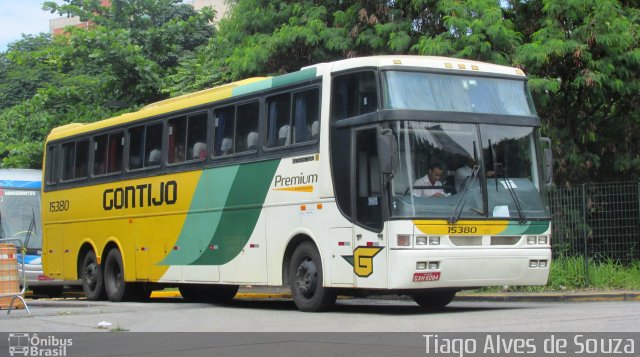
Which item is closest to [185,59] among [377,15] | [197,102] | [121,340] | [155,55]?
[155,55]

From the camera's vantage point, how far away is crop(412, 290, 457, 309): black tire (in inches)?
617

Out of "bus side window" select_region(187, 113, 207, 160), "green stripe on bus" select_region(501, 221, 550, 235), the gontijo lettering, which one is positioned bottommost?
"green stripe on bus" select_region(501, 221, 550, 235)

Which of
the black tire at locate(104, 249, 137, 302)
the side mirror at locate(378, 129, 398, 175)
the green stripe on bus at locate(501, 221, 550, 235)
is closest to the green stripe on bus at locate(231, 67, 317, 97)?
the side mirror at locate(378, 129, 398, 175)

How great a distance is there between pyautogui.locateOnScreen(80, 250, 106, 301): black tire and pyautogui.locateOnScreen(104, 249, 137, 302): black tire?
0.77ft

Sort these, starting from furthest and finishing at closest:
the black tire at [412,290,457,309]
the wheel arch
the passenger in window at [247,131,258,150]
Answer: the passenger in window at [247,131,258,150] → the black tire at [412,290,457,309] → the wheel arch

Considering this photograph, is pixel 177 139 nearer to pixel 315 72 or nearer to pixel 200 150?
pixel 200 150

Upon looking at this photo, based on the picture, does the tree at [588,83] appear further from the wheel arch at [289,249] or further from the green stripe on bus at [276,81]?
the wheel arch at [289,249]

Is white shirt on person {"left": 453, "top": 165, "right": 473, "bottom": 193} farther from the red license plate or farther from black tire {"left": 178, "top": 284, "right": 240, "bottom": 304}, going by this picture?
black tire {"left": 178, "top": 284, "right": 240, "bottom": 304}

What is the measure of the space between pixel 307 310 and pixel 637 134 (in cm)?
1043

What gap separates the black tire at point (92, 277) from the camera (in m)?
20.7

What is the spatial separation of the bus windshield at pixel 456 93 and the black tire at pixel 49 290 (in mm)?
16675

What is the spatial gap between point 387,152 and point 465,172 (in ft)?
4.15

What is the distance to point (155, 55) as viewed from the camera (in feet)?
109

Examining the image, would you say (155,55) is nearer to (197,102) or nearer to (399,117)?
(197,102)
